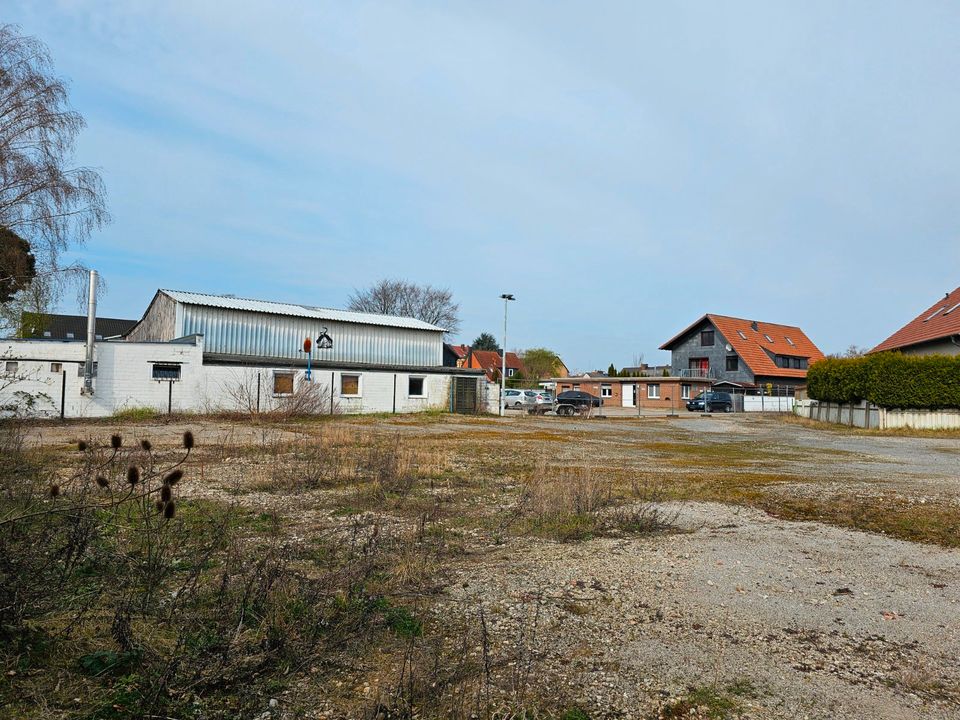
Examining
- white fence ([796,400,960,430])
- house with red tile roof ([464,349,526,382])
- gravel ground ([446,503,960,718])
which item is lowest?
gravel ground ([446,503,960,718])

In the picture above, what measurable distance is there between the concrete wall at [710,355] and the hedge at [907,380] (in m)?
29.5

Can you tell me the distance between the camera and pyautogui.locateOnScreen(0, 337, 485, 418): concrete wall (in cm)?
2467

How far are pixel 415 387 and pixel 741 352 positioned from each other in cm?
3593

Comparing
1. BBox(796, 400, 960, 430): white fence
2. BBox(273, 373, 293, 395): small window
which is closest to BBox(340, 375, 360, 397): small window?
BBox(273, 373, 293, 395): small window

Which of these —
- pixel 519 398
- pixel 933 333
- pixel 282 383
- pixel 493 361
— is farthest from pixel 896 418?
A: pixel 493 361

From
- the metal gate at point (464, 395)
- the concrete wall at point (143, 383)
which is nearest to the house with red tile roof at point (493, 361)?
the metal gate at point (464, 395)

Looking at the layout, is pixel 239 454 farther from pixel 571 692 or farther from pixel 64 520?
pixel 571 692

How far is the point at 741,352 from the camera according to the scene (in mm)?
57844

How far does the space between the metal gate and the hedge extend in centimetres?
1930

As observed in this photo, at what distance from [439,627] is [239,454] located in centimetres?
1084

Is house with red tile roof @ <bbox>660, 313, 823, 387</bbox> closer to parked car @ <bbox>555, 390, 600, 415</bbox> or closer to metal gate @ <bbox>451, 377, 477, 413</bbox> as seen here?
parked car @ <bbox>555, 390, 600, 415</bbox>

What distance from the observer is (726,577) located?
5680 millimetres

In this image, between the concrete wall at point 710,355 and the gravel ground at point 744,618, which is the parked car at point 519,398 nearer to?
the concrete wall at point 710,355

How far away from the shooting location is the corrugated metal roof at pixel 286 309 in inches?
1313
